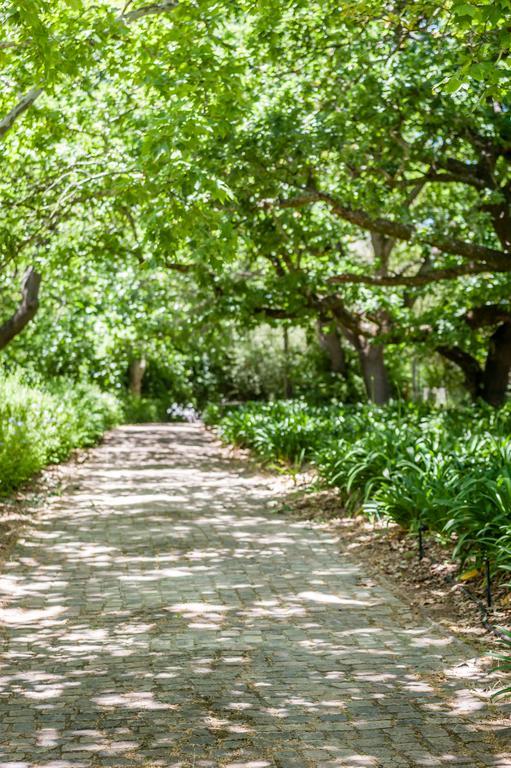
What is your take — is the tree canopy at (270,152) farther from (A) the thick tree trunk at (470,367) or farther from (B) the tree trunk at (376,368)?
(B) the tree trunk at (376,368)

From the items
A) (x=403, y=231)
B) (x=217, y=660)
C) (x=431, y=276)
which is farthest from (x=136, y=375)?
(x=217, y=660)

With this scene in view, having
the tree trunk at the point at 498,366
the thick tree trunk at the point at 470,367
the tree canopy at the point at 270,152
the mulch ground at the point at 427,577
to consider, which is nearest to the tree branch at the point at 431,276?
the tree canopy at the point at 270,152

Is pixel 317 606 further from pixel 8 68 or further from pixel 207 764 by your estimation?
pixel 8 68

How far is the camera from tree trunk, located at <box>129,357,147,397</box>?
37.8 m

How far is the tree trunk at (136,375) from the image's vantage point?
37816 millimetres

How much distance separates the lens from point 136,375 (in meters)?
38.5

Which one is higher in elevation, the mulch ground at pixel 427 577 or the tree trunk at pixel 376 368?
the tree trunk at pixel 376 368

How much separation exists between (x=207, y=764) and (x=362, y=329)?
1556 centimetres

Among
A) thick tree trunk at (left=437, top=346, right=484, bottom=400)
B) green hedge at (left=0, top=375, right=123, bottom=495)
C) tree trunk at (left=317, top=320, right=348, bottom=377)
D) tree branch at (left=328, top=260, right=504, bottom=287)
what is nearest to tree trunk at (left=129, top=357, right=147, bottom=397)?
tree trunk at (left=317, top=320, right=348, bottom=377)

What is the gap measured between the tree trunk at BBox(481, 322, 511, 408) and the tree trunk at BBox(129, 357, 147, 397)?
21.1 metres

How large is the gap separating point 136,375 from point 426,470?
29.9 meters

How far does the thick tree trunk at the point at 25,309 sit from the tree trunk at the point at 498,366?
905cm

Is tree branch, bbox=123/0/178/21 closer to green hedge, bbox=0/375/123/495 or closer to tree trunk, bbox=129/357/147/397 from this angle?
green hedge, bbox=0/375/123/495

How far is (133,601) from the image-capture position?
7.26m
